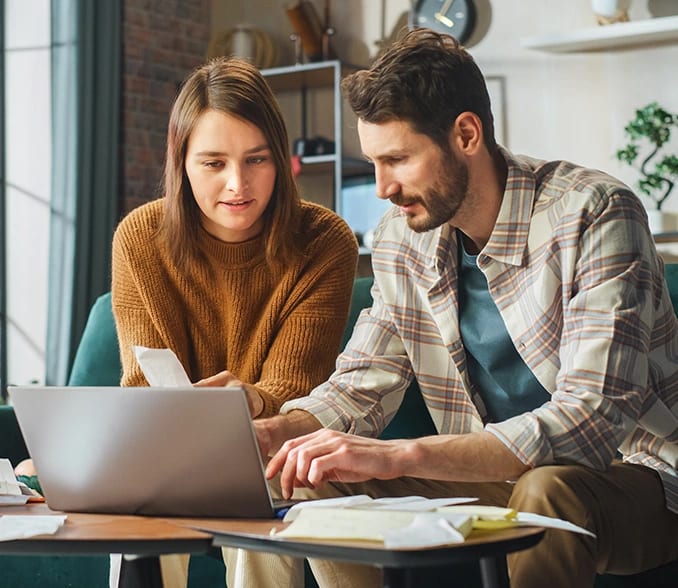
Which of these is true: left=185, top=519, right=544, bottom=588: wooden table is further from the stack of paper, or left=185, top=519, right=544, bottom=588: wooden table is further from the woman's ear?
the woman's ear

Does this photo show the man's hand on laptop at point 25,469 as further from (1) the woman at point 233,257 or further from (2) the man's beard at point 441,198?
(2) the man's beard at point 441,198

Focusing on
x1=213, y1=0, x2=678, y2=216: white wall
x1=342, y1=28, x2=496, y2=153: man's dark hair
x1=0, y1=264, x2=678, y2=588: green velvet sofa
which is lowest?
x1=0, y1=264, x2=678, y2=588: green velvet sofa

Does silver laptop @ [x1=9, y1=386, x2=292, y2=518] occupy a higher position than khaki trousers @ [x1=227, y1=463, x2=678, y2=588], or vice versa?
silver laptop @ [x1=9, y1=386, x2=292, y2=518]

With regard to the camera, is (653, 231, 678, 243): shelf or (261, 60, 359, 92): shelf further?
(261, 60, 359, 92): shelf

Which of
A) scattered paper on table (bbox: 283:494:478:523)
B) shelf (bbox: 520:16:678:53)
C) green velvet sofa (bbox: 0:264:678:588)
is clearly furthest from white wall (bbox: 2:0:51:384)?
scattered paper on table (bbox: 283:494:478:523)

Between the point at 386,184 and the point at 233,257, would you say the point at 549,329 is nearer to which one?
the point at 386,184

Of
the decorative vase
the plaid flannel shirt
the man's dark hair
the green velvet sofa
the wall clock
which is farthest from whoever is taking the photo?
the wall clock

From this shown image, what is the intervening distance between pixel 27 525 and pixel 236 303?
105 cm

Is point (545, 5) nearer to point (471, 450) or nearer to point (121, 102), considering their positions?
point (121, 102)

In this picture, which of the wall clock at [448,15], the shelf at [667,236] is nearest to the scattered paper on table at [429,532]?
the shelf at [667,236]

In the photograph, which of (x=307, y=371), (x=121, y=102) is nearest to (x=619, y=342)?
(x=307, y=371)

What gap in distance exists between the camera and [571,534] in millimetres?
1411

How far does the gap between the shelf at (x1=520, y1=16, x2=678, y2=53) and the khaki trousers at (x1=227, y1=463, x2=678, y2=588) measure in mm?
3040

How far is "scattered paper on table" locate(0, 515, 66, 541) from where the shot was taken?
1.28 metres
